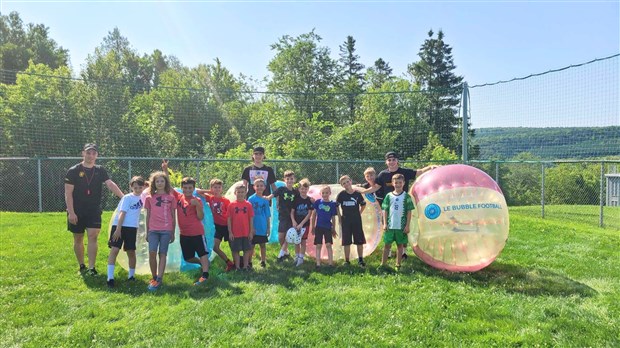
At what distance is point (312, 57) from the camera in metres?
36.2

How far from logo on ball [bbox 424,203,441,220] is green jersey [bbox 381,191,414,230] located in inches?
12.5

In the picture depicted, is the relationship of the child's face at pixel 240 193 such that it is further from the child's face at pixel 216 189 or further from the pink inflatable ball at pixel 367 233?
the pink inflatable ball at pixel 367 233

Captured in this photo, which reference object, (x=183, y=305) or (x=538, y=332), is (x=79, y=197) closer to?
(x=183, y=305)

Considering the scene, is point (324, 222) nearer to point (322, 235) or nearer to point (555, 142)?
point (322, 235)

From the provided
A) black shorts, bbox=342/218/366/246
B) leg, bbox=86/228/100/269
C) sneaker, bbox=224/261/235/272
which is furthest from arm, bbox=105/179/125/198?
black shorts, bbox=342/218/366/246

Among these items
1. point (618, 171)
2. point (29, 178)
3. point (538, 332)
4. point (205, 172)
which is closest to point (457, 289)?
point (538, 332)

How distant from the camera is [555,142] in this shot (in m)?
12.7

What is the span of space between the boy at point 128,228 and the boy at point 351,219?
2962mm

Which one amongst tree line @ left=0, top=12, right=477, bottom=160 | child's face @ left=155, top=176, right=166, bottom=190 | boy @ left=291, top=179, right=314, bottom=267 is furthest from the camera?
tree line @ left=0, top=12, right=477, bottom=160

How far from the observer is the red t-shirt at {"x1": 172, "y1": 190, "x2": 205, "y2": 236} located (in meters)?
6.06

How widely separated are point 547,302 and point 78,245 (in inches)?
246

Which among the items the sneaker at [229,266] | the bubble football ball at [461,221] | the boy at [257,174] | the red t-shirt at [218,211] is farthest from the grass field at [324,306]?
the boy at [257,174]

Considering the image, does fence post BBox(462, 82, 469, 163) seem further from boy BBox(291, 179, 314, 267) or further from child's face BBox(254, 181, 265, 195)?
child's face BBox(254, 181, 265, 195)

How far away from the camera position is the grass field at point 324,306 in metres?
4.06
